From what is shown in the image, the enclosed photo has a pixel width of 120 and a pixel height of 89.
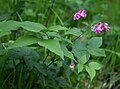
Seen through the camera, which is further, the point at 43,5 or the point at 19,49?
the point at 43,5

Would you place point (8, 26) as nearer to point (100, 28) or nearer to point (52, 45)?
point (52, 45)

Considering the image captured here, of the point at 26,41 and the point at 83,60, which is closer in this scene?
the point at 26,41

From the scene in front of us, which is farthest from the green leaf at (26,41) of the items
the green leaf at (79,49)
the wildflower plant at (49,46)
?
the green leaf at (79,49)

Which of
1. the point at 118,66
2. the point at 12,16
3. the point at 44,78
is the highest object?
the point at 12,16

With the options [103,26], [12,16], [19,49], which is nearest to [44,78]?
[19,49]

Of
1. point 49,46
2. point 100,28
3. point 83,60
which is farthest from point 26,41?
point 100,28

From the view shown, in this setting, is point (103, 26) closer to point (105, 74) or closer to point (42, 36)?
point (42, 36)

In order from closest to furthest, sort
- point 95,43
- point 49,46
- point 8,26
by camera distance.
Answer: point 49,46, point 8,26, point 95,43

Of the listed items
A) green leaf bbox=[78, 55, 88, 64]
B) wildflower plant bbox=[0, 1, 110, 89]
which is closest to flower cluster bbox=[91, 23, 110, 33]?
wildflower plant bbox=[0, 1, 110, 89]

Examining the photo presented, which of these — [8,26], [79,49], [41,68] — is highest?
[8,26]

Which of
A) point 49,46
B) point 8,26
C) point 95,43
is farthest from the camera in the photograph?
point 95,43

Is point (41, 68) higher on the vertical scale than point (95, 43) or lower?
lower
